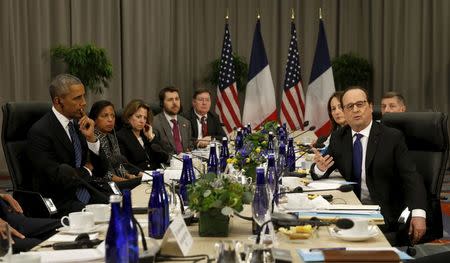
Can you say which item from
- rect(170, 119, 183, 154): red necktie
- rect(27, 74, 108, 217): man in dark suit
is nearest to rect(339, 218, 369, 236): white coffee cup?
rect(27, 74, 108, 217): man in dark suit

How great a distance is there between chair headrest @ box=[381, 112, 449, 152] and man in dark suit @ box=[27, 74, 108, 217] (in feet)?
5.75

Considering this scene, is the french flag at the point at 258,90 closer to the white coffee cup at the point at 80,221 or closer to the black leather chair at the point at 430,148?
the black leather chair at the point at 430,148

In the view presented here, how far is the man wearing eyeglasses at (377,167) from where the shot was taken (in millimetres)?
3457

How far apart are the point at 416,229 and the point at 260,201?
1.29 m

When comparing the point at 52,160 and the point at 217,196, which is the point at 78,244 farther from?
the point at 52,160

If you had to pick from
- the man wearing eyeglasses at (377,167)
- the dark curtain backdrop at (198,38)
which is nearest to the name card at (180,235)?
the man wearing eyeglasses at (377,167)

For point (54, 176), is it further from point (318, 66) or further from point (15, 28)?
point (318, 66)

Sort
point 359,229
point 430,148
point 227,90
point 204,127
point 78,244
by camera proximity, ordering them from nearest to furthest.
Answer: point 78,244, point 359,229, point 430,148, point 204,127, point 227,90

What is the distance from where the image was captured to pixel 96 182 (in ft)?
13.1

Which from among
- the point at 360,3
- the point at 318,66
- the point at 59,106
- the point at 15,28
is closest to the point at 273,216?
the point at 59,106

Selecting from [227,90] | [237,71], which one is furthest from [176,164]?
[237,71]

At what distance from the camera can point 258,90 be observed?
955 centimetres

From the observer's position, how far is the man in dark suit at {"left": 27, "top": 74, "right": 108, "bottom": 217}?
3.81 m

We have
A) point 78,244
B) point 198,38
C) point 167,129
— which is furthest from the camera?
point 198,38
